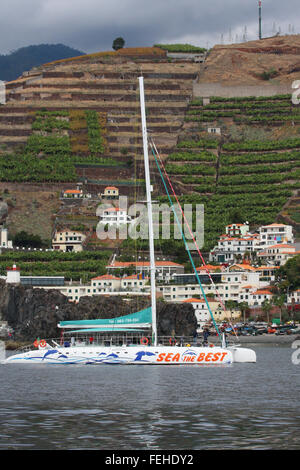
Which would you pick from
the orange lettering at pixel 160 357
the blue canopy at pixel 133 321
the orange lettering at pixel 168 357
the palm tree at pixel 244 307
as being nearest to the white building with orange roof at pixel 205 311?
the palm tree at pixel 244 307

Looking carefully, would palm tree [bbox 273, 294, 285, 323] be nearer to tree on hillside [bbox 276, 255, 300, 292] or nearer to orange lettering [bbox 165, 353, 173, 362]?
tree on hillside [bbox 276, 255, 300, 292]

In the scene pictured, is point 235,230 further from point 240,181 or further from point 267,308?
point 267,308

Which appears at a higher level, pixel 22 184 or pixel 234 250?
pixel 22 184

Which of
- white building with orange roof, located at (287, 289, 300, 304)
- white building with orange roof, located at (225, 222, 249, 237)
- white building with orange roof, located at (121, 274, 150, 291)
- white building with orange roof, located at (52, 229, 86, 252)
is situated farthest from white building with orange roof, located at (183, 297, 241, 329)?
white building with orange roof, located at (52, 229, 86, 252)

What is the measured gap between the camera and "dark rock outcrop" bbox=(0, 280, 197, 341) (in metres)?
129

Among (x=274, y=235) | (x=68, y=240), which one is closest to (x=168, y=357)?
(x=274, y=235)

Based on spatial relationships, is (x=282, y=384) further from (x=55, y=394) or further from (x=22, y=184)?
(x=22, y=184)

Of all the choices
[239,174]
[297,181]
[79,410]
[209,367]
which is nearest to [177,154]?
[239,174]

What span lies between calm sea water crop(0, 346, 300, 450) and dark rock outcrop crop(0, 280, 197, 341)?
6189 cm

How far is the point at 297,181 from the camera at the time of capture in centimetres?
18300

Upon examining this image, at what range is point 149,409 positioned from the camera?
137 feet

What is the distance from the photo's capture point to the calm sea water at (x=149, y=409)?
1281 inches

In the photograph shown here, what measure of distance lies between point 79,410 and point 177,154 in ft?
519

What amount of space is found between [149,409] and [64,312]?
8998 cm
